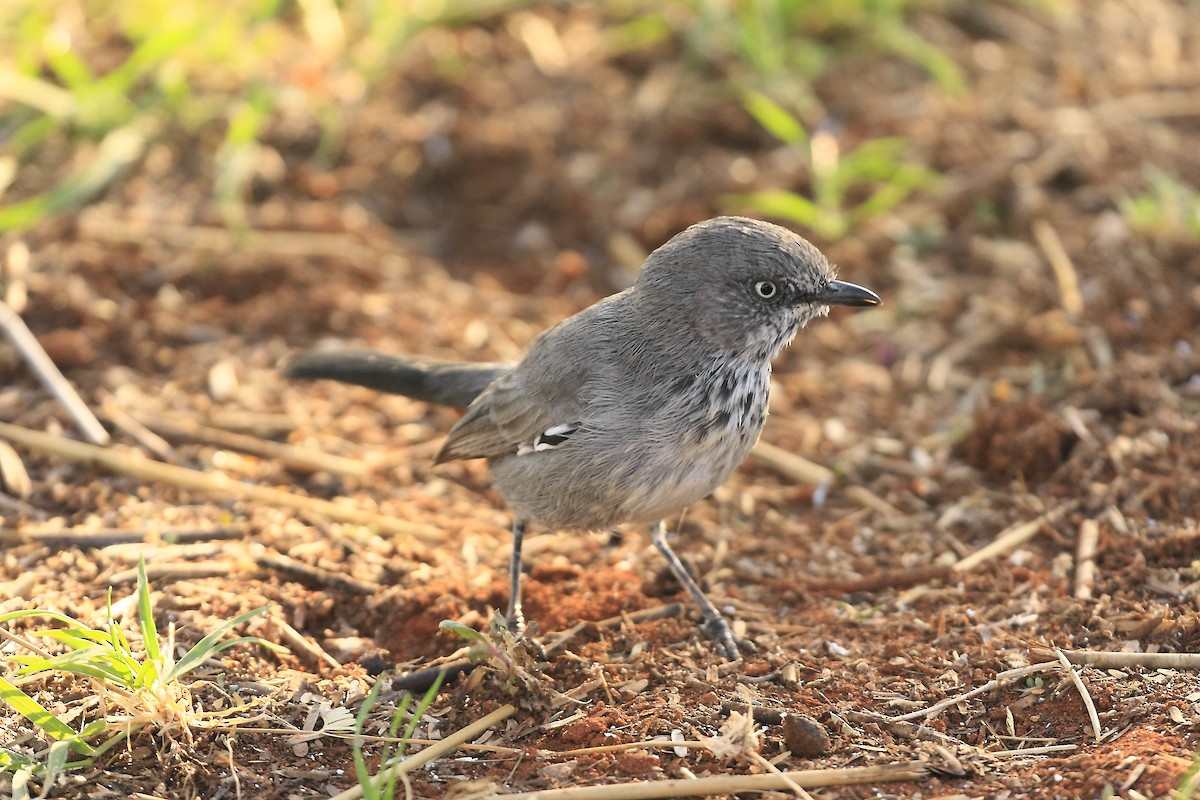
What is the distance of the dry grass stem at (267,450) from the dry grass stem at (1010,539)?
269cm

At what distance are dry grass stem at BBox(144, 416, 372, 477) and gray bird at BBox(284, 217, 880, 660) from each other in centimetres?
114

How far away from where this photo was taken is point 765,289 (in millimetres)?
4578

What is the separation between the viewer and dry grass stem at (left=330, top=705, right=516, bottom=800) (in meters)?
3.63

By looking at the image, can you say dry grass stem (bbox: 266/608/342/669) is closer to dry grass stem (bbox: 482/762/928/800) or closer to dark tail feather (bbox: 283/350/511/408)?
dry grass stem (bbox: 482/762/928/800)

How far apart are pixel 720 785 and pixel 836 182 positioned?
423cm

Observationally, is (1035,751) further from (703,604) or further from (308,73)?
(308,73)

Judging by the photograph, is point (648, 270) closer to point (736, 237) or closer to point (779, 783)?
point (736, 237)

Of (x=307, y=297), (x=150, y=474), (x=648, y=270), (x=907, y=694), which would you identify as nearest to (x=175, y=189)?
(x=307, y=297)

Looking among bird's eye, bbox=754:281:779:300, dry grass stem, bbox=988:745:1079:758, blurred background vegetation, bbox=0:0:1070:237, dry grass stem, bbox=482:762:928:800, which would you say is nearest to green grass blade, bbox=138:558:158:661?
dry grass stem, bbox=482:762:928:800

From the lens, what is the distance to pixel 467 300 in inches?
274

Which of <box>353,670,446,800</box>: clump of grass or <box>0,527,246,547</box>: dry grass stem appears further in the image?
<box>0,527,246,547</box>: dry grass stem

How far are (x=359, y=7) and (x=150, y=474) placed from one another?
13.3 ft

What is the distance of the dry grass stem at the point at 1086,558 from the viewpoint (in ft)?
15.2

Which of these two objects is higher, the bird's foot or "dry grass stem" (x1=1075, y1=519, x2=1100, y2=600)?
"dry grass stem" (x1=1075, y1=519, x2=1100, y2=600)
